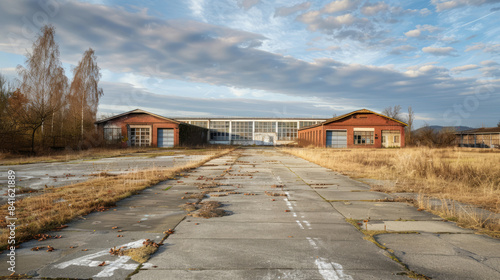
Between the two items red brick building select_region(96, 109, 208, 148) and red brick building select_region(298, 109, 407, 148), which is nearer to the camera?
red brick building select_region(96, 109, 208, 148)

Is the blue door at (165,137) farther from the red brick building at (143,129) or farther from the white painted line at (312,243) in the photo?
the white painted line at (312,243)

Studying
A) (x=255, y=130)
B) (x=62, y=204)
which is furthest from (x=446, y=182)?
(x=255, y=130)

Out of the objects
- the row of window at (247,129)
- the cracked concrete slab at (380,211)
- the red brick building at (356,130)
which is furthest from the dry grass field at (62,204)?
the row of window at (247,129)

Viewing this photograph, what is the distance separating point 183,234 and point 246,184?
242 inches

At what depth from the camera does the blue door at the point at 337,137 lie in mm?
47969

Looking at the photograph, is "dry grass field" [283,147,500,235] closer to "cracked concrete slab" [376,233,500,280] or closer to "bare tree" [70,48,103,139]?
"cracked concrete slab" [376,233,500,280]

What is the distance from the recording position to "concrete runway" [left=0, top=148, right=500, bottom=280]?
11.8ft

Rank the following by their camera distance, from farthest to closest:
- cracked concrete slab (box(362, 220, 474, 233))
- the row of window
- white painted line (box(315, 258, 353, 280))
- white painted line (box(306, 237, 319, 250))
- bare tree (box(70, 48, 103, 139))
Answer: the row of window
bare tree (box(70, 48, 103, 139))
cracked concrete slab (box(362, 220, 474, 233))
white painted line (box(306, 237, 319, 250))
white painted line (box(315, 258, 353, 280))

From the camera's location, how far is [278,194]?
8.91 meters

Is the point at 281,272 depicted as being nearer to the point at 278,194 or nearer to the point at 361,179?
the point at 278,194

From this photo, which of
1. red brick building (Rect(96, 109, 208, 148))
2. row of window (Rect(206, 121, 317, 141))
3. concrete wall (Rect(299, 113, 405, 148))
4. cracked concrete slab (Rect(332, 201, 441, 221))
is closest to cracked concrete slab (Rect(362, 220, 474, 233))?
cracked concrete slab (Rect(332, 201, 441, 221))

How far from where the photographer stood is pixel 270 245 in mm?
4531

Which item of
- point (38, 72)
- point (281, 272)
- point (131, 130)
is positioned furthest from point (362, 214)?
point (131, 130)

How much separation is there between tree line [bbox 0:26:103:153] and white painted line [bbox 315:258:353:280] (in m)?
29.8
